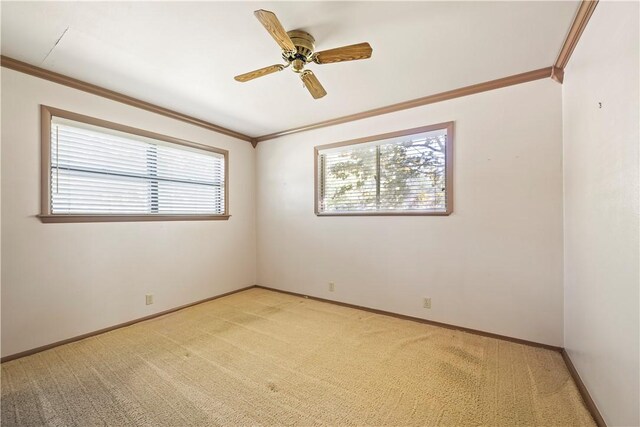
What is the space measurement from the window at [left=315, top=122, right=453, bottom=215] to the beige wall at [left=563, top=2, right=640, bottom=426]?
1.07 metres

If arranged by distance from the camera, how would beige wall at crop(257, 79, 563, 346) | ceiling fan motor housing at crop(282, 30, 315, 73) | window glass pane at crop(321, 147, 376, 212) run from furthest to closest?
window glass pane at crop(321, 147, 376, 212), beige wall at crop(257, 79, 563, 346), ceiling fan motor housing at crop(282, 30, 315, 73)

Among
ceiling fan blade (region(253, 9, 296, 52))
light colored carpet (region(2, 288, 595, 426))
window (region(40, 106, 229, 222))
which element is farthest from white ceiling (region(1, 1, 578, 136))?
light colored carpet (region(2, 288, 595, 426))

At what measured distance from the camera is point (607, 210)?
1464 mm

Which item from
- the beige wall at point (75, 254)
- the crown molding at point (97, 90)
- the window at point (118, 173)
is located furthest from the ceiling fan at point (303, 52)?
the beige wall at point (75, 254)

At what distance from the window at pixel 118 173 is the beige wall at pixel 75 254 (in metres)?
0.10

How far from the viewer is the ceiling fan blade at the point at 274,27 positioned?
57.3 inches

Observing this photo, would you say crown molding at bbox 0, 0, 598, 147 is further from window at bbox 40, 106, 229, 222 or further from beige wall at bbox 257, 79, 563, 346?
window at bbox 40, 106, 229, 222

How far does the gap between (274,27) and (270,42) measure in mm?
482

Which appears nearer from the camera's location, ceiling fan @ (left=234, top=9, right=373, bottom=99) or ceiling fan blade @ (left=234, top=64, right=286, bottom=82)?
ceiling fan @ (left=234, top=9, right=373, bottom=99)

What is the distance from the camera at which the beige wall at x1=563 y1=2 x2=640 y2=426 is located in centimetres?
122

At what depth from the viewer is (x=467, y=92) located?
271 cm

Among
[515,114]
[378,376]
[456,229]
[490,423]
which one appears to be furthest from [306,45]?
[490,423]

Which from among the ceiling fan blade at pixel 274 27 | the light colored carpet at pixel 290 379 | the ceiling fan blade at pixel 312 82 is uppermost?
the ceiling fan blade at pixel 274 27

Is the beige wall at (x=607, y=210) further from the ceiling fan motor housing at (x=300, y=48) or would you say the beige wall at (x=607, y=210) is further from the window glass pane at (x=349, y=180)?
the window glass pane at (x=349, y=180)
